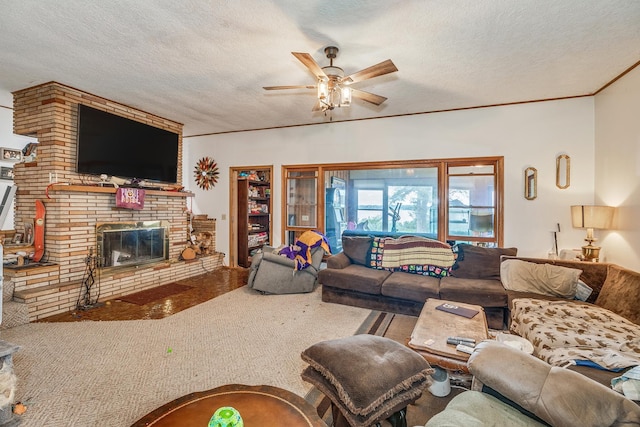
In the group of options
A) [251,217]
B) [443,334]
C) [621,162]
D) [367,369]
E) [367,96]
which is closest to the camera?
[367,369]

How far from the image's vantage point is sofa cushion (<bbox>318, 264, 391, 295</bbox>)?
366 cm

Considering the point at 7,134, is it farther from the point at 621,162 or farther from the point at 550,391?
the point at 621,162

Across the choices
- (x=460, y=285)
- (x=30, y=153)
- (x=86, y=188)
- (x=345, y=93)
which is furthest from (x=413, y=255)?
(x=30, y=153)

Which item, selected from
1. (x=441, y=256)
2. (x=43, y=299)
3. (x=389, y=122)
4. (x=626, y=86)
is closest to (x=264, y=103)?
(x=389, y=122)

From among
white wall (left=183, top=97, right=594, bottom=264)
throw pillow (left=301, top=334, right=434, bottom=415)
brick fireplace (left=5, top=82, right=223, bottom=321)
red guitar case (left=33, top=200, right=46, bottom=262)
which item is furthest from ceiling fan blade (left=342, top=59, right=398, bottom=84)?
red guitar case (left=33, top=200, right=46, bottom=262)

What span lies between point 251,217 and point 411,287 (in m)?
4.14

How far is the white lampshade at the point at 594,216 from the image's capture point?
3.32 metres

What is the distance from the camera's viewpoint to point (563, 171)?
13.0 ft

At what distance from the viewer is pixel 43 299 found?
3.38 m

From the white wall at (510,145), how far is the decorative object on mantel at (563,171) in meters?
0.05

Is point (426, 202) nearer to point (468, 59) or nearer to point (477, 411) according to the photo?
point (468, 59)

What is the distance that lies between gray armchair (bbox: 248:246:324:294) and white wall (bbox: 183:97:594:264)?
1.28 m

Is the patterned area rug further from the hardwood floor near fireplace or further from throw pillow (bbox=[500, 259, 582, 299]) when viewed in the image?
throw pillow (bbox=[500, 259, 582, 299])

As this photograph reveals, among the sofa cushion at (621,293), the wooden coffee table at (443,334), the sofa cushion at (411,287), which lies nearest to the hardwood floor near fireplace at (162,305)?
the sofa cushion at (411,287)
